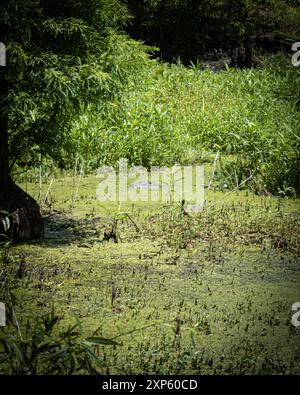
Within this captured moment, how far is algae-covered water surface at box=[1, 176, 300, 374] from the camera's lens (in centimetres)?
367

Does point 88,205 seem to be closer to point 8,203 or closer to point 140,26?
point 8,203

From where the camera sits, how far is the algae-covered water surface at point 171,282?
3.67 m

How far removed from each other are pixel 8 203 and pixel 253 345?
7.70ft

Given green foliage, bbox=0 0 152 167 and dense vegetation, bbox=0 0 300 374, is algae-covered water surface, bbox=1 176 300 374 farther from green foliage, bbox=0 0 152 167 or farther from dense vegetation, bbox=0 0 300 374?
green foliage, bbox=0 0 152 167

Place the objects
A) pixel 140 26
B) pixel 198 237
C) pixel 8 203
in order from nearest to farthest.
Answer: pixel 8 203, pixel 198 237, pixel 140 26

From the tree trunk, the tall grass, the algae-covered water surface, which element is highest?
the tall grass

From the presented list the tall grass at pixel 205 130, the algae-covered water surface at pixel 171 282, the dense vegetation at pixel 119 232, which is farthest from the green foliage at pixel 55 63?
the algae-covered water surface at pixel 171 282

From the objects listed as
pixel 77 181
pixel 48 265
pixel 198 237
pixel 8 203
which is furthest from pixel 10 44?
pixel 77 181

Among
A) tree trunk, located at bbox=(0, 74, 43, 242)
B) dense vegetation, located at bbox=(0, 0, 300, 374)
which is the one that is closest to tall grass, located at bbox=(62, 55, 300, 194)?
dense vegetation, located at bbox=(0, 0, 300, 374)

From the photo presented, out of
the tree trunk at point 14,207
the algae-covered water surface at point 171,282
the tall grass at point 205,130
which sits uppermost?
the tall grass at point 205,130

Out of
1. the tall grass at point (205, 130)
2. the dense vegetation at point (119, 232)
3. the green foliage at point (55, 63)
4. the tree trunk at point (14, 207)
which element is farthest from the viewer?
the tall grass at point (205, 130)

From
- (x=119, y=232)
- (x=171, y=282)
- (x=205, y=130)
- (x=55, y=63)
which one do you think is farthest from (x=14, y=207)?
(x=205, y=130)

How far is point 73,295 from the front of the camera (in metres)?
4.48

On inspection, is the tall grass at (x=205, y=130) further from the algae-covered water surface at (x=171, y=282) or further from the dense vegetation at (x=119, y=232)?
the algae-covered water surface at (x=171, y=282)
